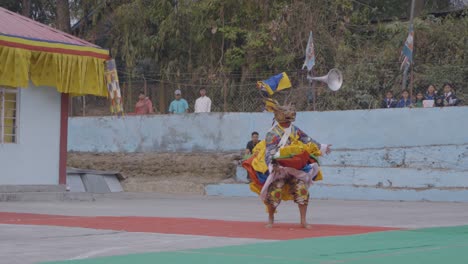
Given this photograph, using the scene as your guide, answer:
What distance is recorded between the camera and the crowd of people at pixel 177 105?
2508 cm

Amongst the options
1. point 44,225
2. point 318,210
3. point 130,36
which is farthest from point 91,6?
point 44,225

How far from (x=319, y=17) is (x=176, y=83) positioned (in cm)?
577

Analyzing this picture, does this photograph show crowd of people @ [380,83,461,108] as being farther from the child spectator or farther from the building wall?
the building wall

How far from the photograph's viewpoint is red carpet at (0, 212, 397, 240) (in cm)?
1127

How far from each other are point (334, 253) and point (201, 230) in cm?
325

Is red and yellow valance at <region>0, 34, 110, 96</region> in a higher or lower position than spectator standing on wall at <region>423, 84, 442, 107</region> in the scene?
higher

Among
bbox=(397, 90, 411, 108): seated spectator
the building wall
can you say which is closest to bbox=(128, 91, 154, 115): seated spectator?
the building wall

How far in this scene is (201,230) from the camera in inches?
462

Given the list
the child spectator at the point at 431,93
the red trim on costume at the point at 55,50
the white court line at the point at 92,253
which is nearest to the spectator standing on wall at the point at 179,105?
the red trim on costume at the point at 55,50

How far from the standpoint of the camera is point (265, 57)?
29.1 metres

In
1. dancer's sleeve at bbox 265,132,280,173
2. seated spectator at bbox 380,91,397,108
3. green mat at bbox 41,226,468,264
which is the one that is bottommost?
green mat at bbox 41,226,468,264

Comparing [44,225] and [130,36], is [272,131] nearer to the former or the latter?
[44,225]

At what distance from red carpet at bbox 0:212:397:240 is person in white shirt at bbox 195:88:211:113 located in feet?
35.6

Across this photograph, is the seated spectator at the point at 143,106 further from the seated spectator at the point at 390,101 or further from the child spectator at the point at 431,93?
the child spectator at the point at 431,93
